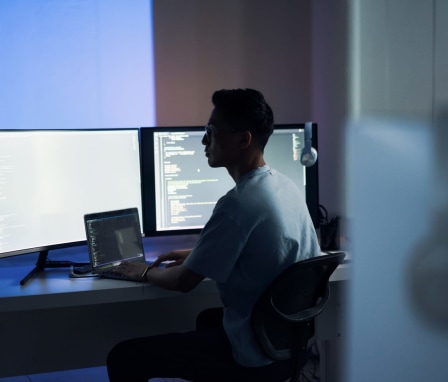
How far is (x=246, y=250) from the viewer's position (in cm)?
145

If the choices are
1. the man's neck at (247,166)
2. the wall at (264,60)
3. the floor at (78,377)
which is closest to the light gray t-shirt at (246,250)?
the man's neck at (247,166)

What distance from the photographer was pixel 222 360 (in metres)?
1.51

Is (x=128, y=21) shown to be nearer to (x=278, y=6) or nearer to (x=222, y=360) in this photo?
(x=278, y=6)

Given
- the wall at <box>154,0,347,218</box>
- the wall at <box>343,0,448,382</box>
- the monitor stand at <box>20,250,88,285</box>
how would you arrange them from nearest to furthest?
the monitor stand at <box>20,250,88,285</box>, the wall at <box>343,0,448,382</box>, the wall at <box>154,0,347,218</box>

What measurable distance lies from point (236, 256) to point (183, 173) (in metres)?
0.80

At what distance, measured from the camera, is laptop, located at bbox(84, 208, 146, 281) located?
182 cm

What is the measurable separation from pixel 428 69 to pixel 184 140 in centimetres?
95

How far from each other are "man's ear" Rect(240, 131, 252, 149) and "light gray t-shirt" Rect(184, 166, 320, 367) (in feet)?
0.45

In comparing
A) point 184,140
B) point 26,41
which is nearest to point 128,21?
point 26,41

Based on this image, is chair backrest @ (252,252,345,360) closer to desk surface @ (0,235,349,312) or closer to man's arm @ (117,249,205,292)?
man's arm @ (117,249,205,292)

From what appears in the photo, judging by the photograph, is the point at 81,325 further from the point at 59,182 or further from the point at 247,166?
the point at 247,166

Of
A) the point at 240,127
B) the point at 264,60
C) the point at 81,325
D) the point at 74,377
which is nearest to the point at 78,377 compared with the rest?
the point at 74,377

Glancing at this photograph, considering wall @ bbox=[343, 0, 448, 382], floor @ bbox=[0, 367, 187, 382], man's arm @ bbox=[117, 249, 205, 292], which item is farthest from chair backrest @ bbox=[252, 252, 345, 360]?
floor @ bbox=[0, 367, 187, 382]

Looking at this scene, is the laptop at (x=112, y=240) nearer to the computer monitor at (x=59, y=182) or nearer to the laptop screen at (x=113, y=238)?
the laptop screen at (x=113, y=238)
